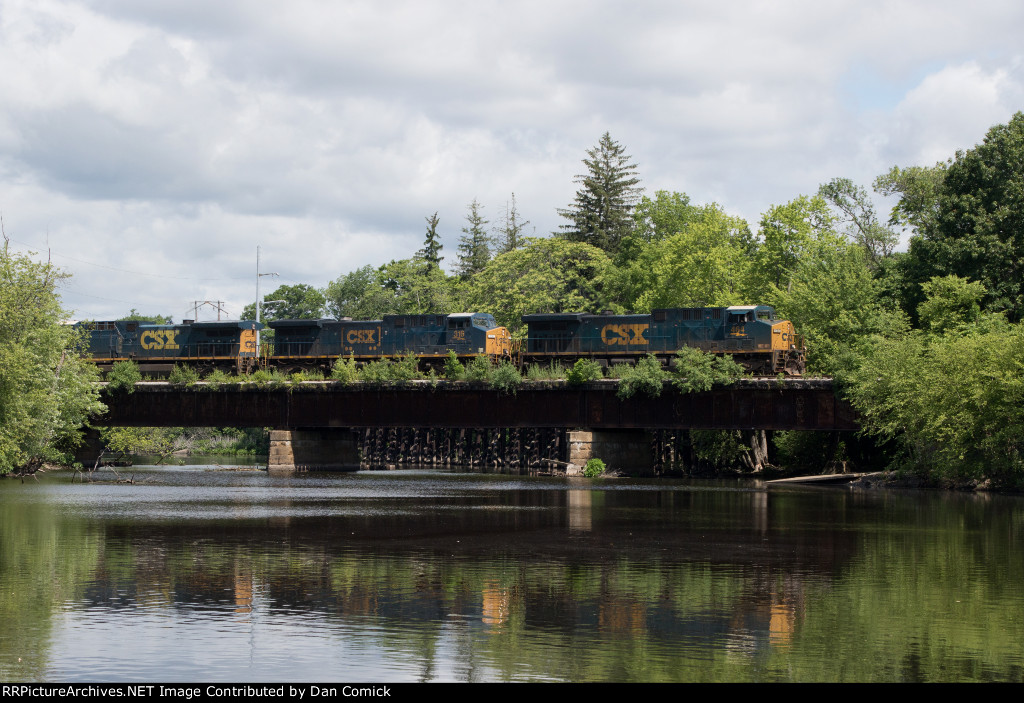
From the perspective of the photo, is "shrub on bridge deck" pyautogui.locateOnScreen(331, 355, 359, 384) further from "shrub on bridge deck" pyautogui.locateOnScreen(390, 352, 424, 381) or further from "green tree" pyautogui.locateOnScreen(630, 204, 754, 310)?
"green tree" pyautogui.locateOnScreen(630, 204, 754, 310)

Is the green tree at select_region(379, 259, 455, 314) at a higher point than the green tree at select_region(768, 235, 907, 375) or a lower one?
higher

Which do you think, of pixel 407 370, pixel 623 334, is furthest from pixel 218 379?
pixel 623 334

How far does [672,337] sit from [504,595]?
5421cm

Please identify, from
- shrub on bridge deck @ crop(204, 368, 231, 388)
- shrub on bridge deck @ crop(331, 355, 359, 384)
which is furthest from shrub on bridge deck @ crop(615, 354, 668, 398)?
shrub on bridge deck @ crop(204, 368, 231, 388)

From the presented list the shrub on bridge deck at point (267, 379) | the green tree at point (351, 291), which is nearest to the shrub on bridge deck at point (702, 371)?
the shrub on bridge deck at point (267, 379)

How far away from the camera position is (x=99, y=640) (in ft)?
52.6

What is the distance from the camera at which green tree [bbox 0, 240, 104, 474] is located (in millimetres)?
52812

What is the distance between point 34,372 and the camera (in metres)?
57.9

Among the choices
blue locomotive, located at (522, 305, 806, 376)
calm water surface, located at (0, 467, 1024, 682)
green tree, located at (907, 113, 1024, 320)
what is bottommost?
calm water surface, located at (0, 467, 1024, 682)

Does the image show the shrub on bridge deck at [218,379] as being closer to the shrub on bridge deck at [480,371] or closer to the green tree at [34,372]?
the green tree at [34,372]

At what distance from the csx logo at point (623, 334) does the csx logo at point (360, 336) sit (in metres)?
18.3

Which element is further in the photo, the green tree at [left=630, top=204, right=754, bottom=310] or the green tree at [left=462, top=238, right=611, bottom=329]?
the green tree at [left=462, top=238, right=611, bottom=329]

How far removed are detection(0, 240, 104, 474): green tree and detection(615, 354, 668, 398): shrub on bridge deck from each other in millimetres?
34456

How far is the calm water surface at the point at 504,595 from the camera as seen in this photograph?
15.0 metres
